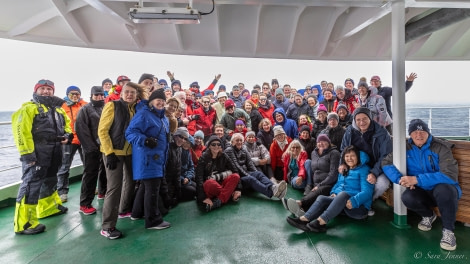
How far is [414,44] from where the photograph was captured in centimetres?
427

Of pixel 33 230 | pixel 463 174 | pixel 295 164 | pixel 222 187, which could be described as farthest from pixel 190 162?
pixel 463 174

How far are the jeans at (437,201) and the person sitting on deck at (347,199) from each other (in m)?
0.37

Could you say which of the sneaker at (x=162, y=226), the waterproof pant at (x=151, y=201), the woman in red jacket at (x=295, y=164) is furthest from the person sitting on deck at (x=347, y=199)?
the waterproof pant at (x=151, y=201)

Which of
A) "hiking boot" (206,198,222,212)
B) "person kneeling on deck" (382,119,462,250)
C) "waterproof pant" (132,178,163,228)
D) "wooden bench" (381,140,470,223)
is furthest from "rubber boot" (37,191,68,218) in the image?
"wooden bench" (381,140,470,223)

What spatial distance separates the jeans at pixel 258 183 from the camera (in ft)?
11.5

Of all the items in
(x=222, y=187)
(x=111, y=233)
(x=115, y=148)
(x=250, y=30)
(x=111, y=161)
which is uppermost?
(x=250, y=30)

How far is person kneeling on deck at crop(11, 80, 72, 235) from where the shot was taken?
103 inches

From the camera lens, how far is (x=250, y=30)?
12.6 feet

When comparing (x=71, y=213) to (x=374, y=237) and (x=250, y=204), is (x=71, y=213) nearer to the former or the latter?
(x=250, y=204)

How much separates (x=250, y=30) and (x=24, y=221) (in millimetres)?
3652

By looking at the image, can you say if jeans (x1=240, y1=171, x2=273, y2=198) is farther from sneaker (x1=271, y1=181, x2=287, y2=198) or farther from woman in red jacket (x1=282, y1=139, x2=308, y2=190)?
woman in red jacket (x1=282, y1=139, x2=308, y2=190)

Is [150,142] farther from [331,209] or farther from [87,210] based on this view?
[331,209]

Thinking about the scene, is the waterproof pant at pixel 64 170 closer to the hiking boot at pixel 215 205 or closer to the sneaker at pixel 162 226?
the sneaker at pixel 162 226

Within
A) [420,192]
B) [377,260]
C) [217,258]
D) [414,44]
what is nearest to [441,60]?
[414,44]
